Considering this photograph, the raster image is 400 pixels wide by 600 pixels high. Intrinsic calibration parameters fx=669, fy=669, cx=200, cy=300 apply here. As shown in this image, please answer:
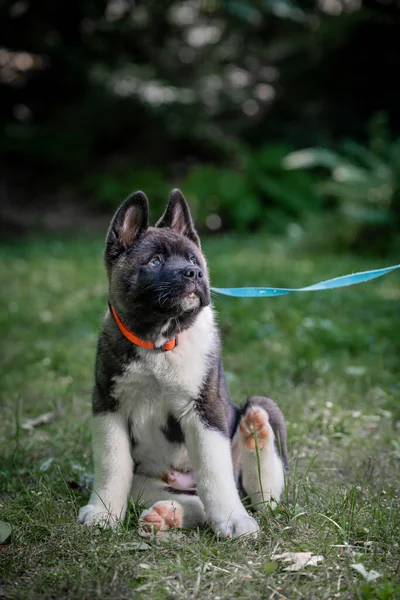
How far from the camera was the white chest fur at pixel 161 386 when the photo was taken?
3088mm

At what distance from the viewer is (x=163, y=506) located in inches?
123

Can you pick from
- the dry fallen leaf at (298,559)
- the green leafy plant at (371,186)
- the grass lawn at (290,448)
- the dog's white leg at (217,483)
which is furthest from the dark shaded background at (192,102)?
the dry fallen leaf at (298,559)

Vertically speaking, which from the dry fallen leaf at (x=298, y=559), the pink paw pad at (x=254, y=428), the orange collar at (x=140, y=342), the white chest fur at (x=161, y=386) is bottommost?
the dry fallen leaf at (x=298, y=559)

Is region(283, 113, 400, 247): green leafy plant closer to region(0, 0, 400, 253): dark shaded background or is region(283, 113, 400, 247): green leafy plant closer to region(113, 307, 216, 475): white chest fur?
region(0, 0, 400, 253): dark shaded background

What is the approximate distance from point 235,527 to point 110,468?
0.64m

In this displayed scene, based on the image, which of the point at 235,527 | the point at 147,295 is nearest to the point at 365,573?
the point at 235,527

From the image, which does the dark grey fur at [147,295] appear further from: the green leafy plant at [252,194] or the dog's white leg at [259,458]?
the green leafy plant at [252,194]

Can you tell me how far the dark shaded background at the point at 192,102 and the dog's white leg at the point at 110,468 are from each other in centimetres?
1039

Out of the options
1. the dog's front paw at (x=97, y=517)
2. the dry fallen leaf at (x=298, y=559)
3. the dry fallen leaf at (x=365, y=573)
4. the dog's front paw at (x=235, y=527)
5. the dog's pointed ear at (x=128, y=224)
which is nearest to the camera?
the dry fallen leaf at (x=365, y=573)

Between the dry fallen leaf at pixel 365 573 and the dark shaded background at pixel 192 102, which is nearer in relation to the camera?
the dry fallen leaf at pixel 365 573

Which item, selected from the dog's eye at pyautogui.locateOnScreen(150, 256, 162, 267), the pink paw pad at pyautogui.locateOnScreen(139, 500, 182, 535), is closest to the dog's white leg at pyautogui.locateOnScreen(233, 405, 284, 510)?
the pink paw pad at pyautogui.locateOnScreen(139, 500, 182, 535)

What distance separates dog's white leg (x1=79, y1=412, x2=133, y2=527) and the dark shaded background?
10.4 m

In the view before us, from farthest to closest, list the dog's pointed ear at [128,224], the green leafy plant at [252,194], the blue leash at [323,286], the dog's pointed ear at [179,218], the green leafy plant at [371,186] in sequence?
the green leafy plant at [252,194], the green leafy plant at [371,186], the blue leash at [323,286], the dog's pointed ear at [179,218], the dog's pointed ear at [128,224]

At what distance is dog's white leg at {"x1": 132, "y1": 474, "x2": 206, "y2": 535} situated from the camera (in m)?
3.07
